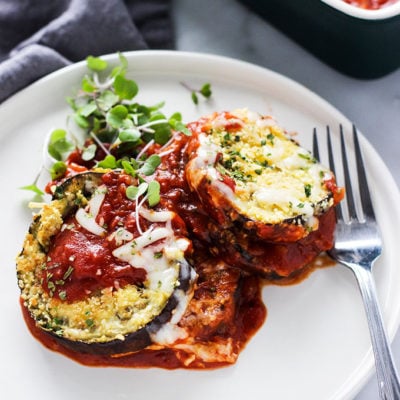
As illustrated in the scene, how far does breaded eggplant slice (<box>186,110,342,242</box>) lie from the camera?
9.99 ft

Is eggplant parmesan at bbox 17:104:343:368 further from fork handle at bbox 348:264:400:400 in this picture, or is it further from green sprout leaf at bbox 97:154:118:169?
fork handle at bbox 348:264:400:400

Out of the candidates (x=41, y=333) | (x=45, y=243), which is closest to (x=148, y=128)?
(x=45, y=243)

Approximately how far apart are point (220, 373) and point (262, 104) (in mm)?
1569

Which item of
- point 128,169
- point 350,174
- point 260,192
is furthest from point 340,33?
point 128,169

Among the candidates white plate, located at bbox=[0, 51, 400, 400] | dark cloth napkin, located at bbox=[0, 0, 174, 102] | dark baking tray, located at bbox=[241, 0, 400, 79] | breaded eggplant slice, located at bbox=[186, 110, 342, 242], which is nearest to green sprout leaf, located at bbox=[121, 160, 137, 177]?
breaded eggplant slice, located at bbox=[186, 110, 342, 242]

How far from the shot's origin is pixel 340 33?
3795 millimetres

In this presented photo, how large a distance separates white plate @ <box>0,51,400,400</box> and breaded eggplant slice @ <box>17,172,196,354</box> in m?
0.26

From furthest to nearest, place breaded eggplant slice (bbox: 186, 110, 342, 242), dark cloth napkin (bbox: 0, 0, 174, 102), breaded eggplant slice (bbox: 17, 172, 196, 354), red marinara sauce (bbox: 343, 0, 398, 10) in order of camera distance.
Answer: dark cloth napkin (bbox: 0, 0, 174, 102) → red marinara sauce (bbox: 343, 0, 398, 10) → breaded eggplant slice (bbox: 186, 110, 342, 242) → breaded eggplant slice (bbox: 17, 172, 196, 354)

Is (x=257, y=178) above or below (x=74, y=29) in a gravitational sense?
above

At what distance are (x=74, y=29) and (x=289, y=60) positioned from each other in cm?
136

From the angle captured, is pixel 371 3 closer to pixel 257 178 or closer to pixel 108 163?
pixel 257 178

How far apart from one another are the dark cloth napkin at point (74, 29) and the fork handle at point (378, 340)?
2.04 meters

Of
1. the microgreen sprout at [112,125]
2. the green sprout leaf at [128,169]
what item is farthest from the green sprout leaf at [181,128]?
the green sprout leaf at [128,169]

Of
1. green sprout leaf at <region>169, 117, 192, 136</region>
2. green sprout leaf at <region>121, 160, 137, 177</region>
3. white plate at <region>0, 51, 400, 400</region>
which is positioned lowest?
white plate at <region>0, 51, 400, 400</region>
